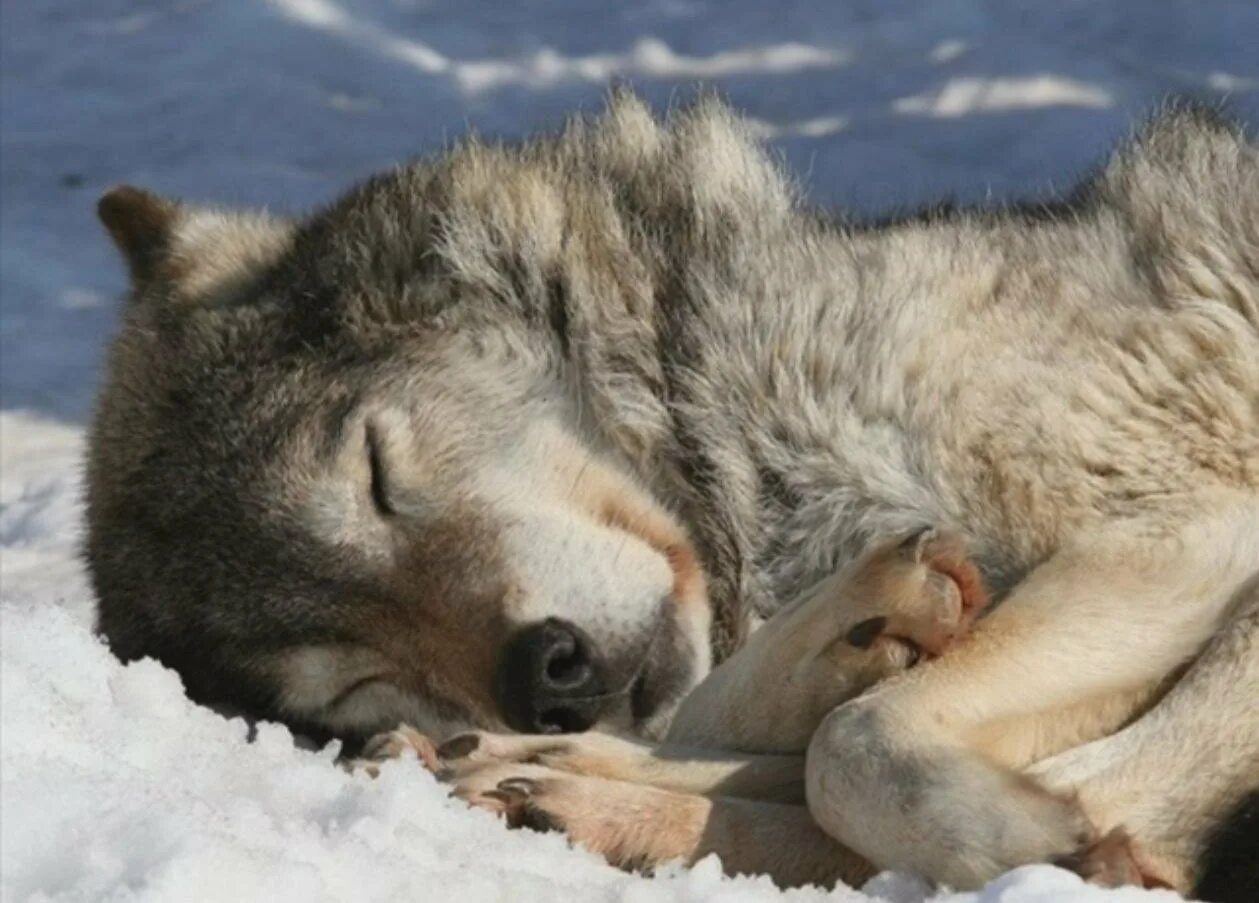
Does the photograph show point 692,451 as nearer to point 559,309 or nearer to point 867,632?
point 559,309

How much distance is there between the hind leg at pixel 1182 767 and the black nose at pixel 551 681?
725mm

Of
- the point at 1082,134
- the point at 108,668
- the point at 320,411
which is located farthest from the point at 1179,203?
the point at 1082,134

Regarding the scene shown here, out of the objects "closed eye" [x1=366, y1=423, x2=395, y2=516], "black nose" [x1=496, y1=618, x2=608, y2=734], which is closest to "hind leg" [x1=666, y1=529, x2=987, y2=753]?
"black nose" [x1=496, y1=618, x2=608, y2=734]

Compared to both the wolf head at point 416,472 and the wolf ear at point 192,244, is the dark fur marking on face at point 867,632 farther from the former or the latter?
the wolf ear at point 192,244

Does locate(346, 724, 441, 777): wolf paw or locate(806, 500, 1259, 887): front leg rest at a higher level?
locate(806, 500, 1259, 887): front leg

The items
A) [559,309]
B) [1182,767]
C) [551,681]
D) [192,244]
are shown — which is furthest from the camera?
[192,244]

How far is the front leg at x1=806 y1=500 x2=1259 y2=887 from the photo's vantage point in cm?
280

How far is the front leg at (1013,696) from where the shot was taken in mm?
2797

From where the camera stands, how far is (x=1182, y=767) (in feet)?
9.82

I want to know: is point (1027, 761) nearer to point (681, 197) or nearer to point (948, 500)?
point (948, 500)

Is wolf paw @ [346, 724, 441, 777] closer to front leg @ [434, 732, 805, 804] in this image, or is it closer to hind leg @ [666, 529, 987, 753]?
front leg @ [434, 732, 805, 804]

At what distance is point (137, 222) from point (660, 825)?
192 centimetres

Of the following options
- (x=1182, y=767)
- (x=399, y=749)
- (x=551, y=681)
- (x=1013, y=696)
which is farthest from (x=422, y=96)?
(x=1182, y=767)

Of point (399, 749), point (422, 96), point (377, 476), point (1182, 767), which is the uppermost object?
point (422, 96)
